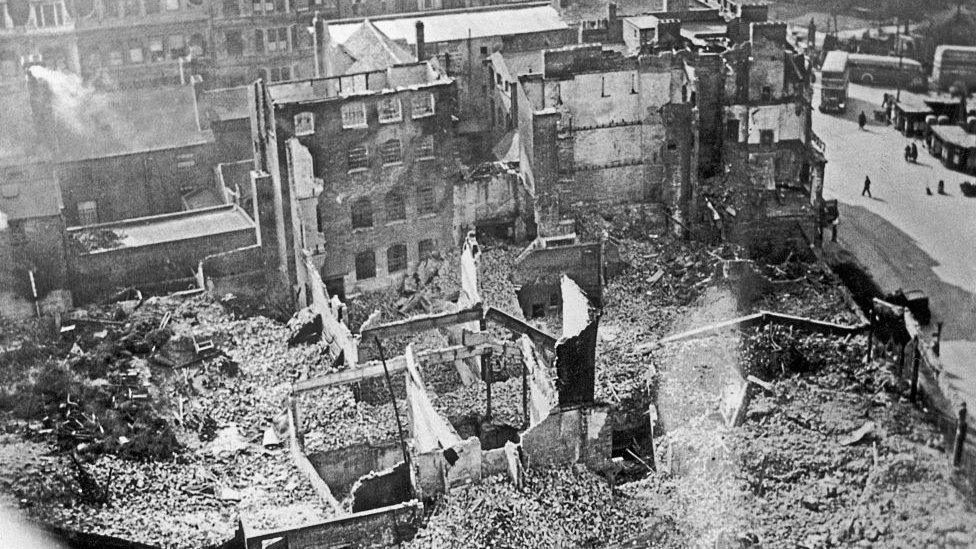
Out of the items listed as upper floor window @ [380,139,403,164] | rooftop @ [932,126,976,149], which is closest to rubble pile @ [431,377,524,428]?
upper floor window @ [380,139,403,164]

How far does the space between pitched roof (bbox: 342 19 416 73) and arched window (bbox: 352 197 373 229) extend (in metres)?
7.39

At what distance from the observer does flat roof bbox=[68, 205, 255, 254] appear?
190ft

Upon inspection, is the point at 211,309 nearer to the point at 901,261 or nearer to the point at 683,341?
the point at 683,341

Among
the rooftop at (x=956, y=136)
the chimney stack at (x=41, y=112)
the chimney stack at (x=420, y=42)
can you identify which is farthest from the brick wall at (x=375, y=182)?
the rooftop at (x=956, y=136)

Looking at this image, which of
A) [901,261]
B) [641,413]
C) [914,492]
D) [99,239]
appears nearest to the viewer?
[914,492]

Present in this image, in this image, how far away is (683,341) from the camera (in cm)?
4709

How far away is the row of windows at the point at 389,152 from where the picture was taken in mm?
54875

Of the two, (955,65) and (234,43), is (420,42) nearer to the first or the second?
(234,43)

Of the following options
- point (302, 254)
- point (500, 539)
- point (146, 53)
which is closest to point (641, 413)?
point (500, 539)

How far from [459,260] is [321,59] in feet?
66.0

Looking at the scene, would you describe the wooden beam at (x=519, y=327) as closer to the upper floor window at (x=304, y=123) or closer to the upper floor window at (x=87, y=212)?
the upper floor window at (x=304, y=123)

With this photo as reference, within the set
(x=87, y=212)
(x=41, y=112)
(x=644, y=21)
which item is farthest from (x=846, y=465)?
(x=41, y=112)

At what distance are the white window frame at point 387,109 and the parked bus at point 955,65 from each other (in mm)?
22679

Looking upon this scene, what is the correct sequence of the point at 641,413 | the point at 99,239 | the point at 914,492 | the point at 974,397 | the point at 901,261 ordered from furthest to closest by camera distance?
the point at 99,239 < the point at 901,261 < the point at 641,413 < the point at 974,397 < the point at 914,492
